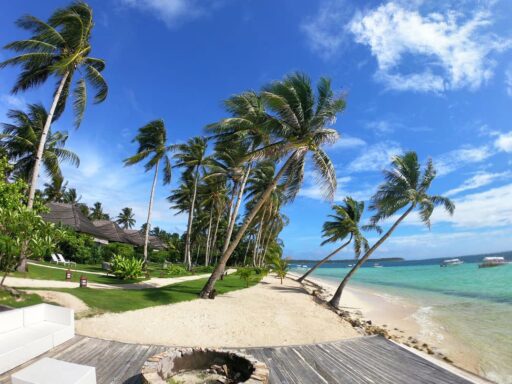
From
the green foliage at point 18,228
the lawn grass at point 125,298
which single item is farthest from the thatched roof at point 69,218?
the green foliage at point 18,228

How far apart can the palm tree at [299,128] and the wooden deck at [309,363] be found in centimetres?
629

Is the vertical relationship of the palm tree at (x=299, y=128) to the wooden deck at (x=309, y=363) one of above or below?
above

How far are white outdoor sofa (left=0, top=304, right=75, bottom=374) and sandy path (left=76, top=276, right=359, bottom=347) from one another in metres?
0.87

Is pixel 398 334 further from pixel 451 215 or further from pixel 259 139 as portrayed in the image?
pixel 259 139

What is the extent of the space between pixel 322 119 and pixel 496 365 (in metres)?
9.39

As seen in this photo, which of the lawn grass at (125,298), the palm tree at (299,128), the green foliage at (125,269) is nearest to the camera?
the lawn grass at (125,298)

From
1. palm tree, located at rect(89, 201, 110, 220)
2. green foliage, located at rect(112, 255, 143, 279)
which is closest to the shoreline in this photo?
green foliage, located at rect(112, 255, 143, 279)

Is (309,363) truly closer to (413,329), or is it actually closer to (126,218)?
(413,329)

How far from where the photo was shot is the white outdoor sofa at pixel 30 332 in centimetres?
508

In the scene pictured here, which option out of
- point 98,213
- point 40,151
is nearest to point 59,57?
point 40,151

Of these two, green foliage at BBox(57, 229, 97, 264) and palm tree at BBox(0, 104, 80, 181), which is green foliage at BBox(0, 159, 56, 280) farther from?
green foliage at BBox(57, 229, 97, 264)

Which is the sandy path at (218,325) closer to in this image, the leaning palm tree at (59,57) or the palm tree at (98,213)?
the leaning palm tree at (59,57)

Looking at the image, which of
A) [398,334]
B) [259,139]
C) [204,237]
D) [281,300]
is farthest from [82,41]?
[204,237]

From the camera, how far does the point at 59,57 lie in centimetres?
1473
